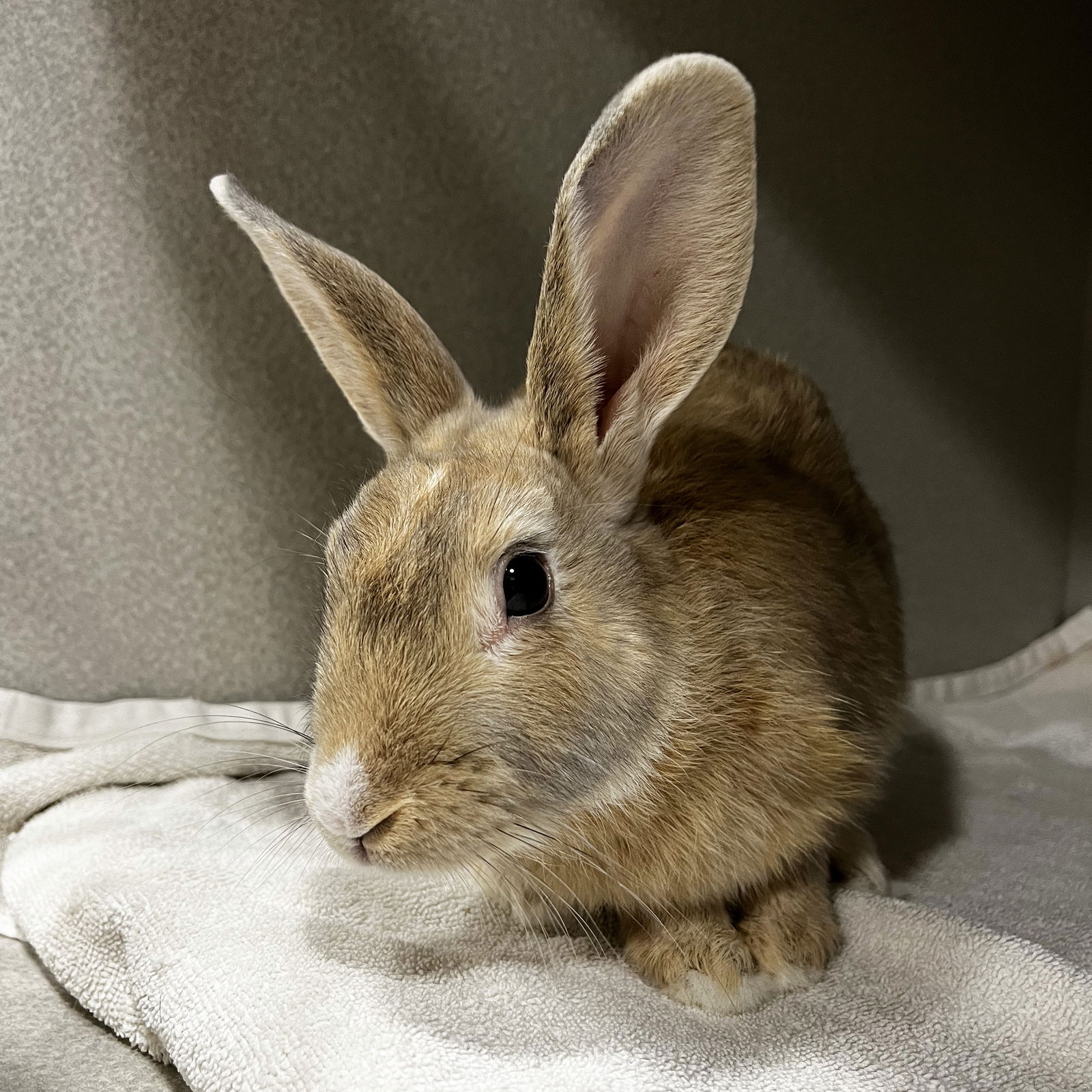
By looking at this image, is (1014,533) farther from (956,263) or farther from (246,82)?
(246,82)

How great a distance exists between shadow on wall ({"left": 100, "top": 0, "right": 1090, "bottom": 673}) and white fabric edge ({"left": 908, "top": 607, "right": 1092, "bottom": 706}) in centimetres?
5

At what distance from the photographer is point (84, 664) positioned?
1.39 metres

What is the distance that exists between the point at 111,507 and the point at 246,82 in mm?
570

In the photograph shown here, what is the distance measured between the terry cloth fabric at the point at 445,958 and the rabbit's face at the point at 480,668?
16cm

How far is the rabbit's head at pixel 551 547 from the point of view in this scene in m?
0.82

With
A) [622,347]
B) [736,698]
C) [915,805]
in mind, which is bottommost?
[915,805]

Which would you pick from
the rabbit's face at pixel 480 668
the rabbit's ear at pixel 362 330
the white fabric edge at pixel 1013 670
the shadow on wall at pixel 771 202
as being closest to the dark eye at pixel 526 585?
the rabbit's face at pixel 480 668

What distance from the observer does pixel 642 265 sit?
0.94 metres

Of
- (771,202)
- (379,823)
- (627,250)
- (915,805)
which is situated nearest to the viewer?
(379,823)

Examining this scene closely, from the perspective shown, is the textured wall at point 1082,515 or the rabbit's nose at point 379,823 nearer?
the rabbit's nose at point 379,823

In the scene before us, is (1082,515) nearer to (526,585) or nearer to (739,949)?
(739,949)

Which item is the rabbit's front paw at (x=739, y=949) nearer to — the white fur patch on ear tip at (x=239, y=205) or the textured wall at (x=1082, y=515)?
the white fur patch on ear tip at (x=239, y=205)

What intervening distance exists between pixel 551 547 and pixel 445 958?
1.39 ft

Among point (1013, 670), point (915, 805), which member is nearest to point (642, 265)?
point (915, 805)
